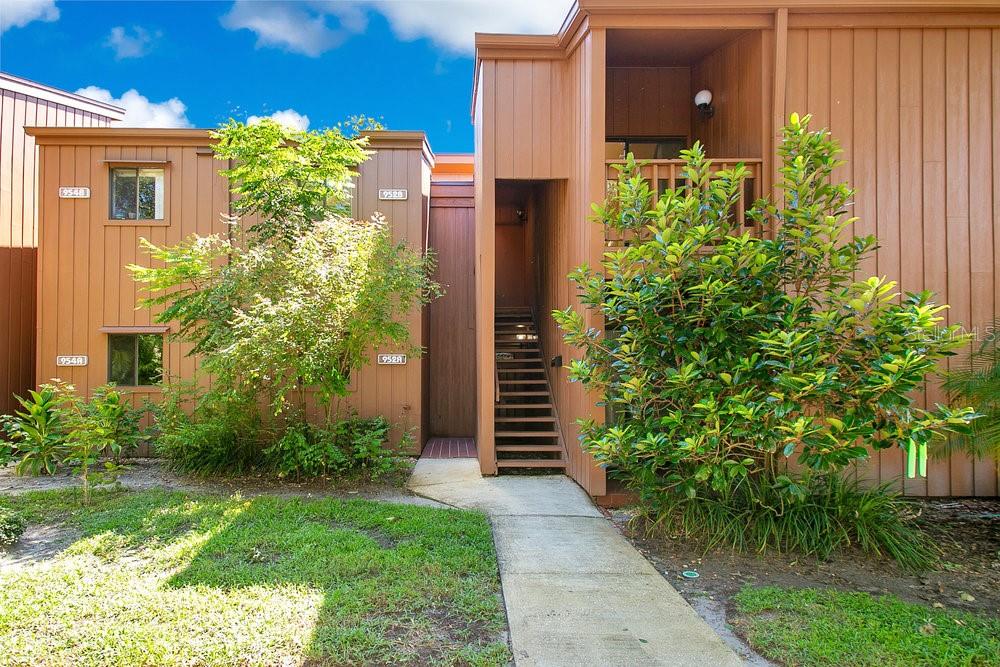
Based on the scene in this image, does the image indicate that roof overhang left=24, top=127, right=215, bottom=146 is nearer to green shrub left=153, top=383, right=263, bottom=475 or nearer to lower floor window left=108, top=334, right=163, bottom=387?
lower floor window left=108, top=334, right=163, bottom=387

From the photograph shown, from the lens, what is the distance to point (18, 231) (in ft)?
30.0

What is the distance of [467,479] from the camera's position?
652 centimetres

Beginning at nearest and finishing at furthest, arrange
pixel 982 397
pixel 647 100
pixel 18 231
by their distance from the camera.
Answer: pixel 982 397, pixel 647 100, pixel 18 231

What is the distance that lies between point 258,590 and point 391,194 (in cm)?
595

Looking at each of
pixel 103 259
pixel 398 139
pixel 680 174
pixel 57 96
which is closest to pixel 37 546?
pixel 103 259

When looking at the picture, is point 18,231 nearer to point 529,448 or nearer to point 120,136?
point 120,136

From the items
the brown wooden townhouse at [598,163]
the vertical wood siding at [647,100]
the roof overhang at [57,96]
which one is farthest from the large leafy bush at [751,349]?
the roof overhang at [57,96]

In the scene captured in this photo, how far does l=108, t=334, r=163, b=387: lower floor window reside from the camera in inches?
316

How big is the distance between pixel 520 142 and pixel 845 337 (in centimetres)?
413

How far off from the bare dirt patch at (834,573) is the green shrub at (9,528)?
4.96 m

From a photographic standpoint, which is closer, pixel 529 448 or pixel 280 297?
pixel 280 297

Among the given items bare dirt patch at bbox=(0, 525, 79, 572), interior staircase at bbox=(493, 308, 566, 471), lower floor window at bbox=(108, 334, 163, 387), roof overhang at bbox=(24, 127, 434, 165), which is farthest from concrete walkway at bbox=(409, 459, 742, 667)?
roof overhang at bbox=(24, 127, 434, 165)

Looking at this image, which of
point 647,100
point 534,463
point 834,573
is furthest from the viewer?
point 647,100

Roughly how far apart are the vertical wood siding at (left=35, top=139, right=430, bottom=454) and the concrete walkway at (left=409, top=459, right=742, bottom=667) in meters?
2.69
